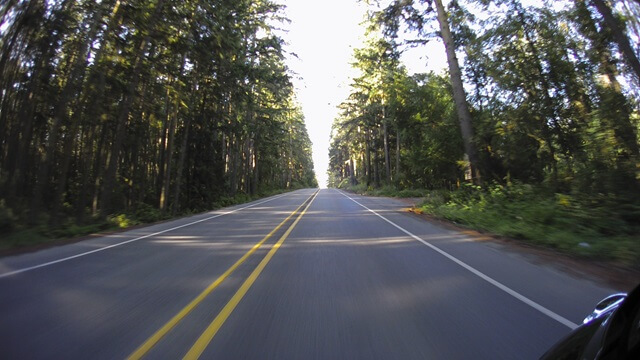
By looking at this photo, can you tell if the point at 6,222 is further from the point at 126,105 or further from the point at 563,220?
the point at 563,220

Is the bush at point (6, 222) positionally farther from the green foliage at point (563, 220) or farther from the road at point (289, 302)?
the green foliage at point (563, 220)

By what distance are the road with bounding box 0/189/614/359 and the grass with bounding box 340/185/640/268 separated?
54.6 inches

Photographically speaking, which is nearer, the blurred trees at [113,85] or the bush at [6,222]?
the bush at [6,222]

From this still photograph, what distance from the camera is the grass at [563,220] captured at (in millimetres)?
8188

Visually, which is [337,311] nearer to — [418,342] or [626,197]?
[418,342]

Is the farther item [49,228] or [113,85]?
[113,85]

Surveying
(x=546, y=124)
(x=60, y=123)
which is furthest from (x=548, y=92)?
(x=60, y=123)

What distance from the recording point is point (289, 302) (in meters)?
5.36

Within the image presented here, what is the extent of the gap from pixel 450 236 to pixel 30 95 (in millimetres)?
20607

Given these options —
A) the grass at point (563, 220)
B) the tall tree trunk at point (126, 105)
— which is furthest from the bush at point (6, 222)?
the grass at point (563, 220)

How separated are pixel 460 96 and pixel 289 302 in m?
15.8

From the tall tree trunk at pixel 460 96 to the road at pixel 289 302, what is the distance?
9266mm

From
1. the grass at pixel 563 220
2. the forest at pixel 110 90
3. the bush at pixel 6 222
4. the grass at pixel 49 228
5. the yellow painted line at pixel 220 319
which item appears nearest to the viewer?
the yellow painted line at pixel 220 319

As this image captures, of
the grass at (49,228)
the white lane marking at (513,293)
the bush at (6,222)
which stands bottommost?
the white lane marking at (513,293)
